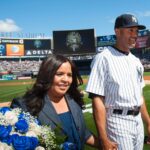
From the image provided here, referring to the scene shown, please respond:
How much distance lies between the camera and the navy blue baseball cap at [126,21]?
3.93 meters

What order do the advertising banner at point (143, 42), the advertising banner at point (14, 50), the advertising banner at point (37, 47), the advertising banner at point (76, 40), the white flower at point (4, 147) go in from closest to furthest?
1. the white flower at point (4, 147)
2. the advertising banner at point (76, 40)
3. the advertising banner at point (143, 42)
4. the advertising banner at point (37, 47)
5. the advertising banner at point (14, 50)

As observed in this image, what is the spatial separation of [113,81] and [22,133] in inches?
59.7

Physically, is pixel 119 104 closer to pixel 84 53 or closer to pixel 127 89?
pixel 127 89

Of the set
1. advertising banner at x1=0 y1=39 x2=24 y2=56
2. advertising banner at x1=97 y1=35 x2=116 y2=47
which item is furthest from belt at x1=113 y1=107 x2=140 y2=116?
advertising banner at x1=0 y1=39 x2=24 y2=56

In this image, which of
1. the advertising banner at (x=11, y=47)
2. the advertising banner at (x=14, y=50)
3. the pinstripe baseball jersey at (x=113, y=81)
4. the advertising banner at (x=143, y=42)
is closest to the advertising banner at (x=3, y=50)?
the advertising banner at (x=11, y=47)

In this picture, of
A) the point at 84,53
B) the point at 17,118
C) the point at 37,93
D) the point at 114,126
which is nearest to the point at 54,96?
the point at 37,93

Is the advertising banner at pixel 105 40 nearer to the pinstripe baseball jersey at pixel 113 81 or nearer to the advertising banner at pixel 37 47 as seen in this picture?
the advertising banner at pixel 37 47

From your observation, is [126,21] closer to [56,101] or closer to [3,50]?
[56,101]

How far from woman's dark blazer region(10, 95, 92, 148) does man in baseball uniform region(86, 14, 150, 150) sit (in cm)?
55

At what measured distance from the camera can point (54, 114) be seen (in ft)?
10.0

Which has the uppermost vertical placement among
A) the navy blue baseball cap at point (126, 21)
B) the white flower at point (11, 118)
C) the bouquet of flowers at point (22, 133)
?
the navy blue baseball cap at point (126, 21)

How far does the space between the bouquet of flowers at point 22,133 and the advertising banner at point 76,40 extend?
60.6m

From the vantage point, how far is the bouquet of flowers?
2447 mm

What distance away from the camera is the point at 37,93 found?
316cm
